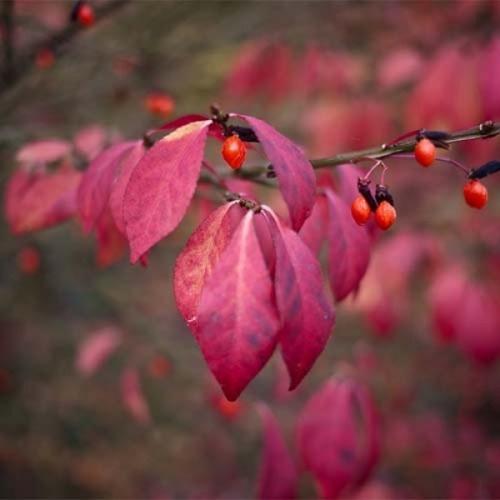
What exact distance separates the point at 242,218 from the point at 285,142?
10cm

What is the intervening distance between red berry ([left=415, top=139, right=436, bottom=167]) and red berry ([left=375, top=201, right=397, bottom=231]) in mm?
64

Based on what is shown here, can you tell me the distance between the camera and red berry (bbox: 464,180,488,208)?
739 mm

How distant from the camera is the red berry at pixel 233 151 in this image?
2.36ft

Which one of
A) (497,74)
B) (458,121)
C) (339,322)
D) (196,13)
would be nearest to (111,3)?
(196,13)

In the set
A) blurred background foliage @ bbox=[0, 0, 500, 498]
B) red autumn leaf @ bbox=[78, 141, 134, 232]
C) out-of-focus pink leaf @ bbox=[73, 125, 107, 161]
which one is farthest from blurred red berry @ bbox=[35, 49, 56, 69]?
red autumn leaf @ bbox=[78, 141, 134, 232]

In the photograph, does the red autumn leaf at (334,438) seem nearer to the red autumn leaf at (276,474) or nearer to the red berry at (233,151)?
the red autumn leaf at (276,474)

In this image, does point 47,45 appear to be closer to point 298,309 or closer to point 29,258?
point 29,258

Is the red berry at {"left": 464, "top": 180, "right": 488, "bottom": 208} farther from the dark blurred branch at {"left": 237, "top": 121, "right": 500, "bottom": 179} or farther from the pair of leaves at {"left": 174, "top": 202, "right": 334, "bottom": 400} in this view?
the pair of leaves at {"left": 174, "top": 202, "right": 334, "bottom": 400}

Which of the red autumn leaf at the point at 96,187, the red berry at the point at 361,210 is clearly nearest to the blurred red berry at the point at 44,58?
the red autumn leaf at the point at 96,187

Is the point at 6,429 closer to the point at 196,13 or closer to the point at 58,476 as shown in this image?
the point at 58,476

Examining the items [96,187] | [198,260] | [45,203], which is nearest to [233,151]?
[198,260]

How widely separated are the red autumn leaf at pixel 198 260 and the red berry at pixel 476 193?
0.98 ft

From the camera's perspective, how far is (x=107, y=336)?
7.72 feet

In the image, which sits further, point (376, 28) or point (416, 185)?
point (416, 185)
